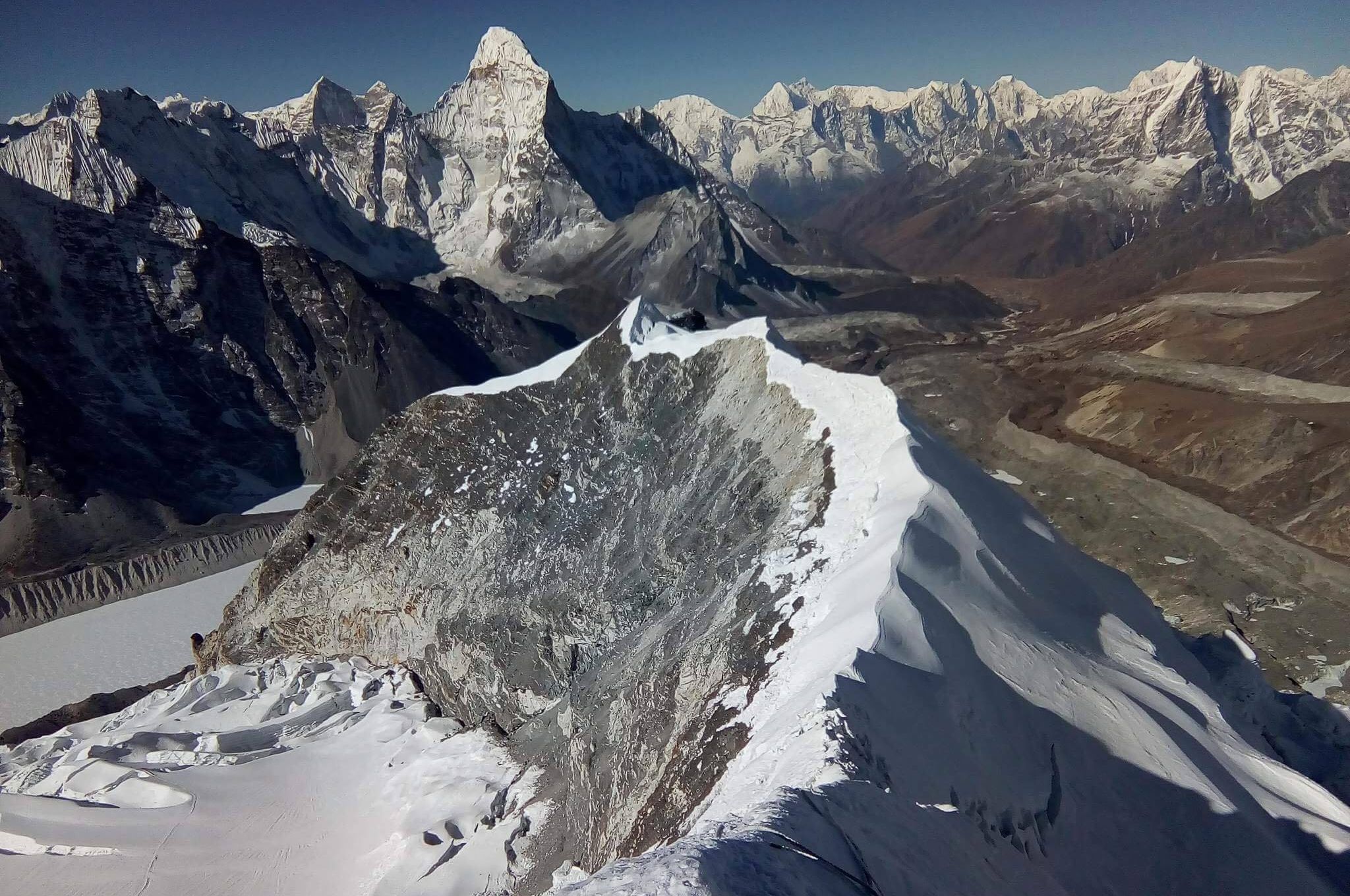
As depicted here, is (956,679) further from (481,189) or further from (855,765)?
(481,189)

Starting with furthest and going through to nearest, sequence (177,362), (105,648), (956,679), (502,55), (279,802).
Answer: (502,55)
(177,362)
(105,648)
(279,802)
(956,679)

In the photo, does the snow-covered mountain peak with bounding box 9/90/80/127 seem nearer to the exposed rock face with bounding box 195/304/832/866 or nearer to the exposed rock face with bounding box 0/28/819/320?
the exposed rock face with bounding box 0/28/819/320

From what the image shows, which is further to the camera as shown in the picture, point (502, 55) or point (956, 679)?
point (502, 55)

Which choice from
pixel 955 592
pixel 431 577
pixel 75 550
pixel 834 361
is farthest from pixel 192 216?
pixel 955 592

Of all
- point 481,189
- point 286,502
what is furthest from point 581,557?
point 481,189

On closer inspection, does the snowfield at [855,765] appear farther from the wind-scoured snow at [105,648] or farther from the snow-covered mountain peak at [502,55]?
the snow-covered mountain peak at [502,55]

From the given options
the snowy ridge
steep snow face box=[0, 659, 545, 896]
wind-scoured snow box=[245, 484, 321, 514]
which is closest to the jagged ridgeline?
the snowy ridge

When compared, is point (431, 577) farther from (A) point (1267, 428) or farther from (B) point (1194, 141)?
(B) point (1194, 141)
